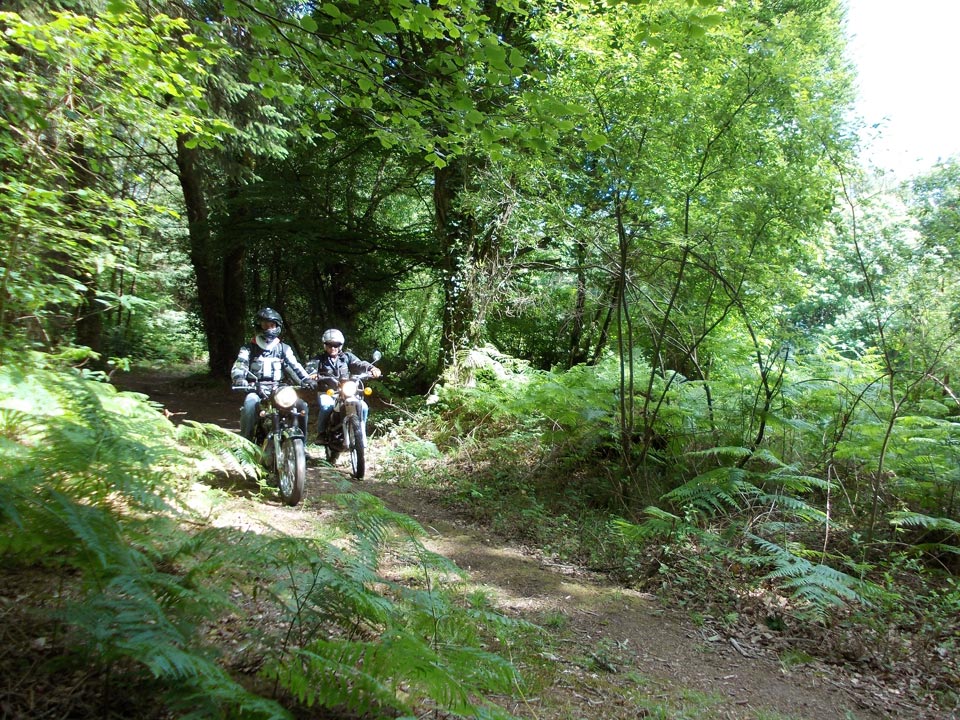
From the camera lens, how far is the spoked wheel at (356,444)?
286 inches

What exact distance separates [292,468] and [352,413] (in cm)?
152

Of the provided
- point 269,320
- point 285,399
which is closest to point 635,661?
point 285,399

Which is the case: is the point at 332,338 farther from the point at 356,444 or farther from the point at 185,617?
the point at 185,617

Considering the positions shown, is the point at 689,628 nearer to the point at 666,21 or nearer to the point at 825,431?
the point at 825,431

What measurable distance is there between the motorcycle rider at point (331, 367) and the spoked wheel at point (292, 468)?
1.59m

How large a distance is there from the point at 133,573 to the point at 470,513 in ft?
16.7

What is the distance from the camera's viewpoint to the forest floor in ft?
10.3

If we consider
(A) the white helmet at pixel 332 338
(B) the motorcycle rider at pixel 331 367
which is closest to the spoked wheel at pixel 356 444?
(B) the motorcycle rider at pixel 331 367

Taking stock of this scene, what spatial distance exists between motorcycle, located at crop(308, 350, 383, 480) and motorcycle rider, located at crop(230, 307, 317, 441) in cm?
69

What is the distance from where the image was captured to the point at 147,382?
17.6 metres

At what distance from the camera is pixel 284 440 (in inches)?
231

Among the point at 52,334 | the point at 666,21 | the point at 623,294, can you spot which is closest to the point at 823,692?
the point at 623,294

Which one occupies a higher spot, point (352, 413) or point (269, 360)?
point (269, 360)

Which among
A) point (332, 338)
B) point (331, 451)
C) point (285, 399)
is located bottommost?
point (331, 451)
